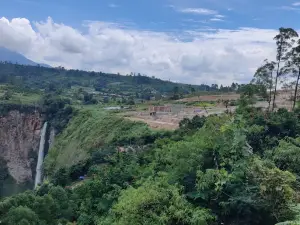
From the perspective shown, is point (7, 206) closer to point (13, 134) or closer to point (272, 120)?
point (272, 120)

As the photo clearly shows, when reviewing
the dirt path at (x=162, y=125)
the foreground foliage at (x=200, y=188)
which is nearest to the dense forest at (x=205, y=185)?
the foreground foliage at (x=200, y=188)

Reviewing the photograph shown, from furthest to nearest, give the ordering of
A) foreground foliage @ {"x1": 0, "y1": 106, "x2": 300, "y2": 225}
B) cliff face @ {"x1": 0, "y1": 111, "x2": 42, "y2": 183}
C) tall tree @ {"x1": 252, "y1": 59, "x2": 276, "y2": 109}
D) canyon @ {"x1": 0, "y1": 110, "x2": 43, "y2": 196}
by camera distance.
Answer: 1. cliff face @ {"x1": 0, "y1": 111, "x2": 42, "y2": 183}
2. canyon @ {"x1": 0, "y1": 110, "x2": 43, "y2": 196}
3. tall tree @ {"x1": 252, "y1": 59, "x2": 276, "y2": 109}
4. foreground foliage @ {"x1": 0, "y1": 106, "x2": 300, "y2": 225}

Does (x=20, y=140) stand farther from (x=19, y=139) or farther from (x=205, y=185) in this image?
(x=205, y=185)

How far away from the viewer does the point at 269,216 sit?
13.4 m

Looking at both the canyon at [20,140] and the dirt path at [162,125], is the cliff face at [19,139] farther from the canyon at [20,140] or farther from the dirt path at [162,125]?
the dirt path at [162,125]

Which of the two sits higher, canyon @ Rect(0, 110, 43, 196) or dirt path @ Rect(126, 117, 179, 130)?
dirt path @ Rect(126, 117, 179, 130)

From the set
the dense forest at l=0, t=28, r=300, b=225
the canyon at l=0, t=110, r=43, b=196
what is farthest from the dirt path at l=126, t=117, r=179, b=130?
the canyon at l=0, t=110, r=43, b=196

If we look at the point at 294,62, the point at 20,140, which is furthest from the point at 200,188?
the point at 20,140

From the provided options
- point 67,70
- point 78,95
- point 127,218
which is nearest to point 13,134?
point 78,95

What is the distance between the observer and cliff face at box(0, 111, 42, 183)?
226ft

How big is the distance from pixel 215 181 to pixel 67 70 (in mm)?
163551

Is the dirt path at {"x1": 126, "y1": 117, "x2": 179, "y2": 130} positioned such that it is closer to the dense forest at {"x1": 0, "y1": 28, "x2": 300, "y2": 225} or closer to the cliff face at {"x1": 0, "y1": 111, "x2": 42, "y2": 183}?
the dense forest at {"x1": 0, "y1": 28, "x2": 300, "y2": 225}

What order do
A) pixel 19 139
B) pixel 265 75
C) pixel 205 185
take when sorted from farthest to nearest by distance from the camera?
pixel 19 139, pixel 265 75, pixel 205 185

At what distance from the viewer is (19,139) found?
69.6 meters
